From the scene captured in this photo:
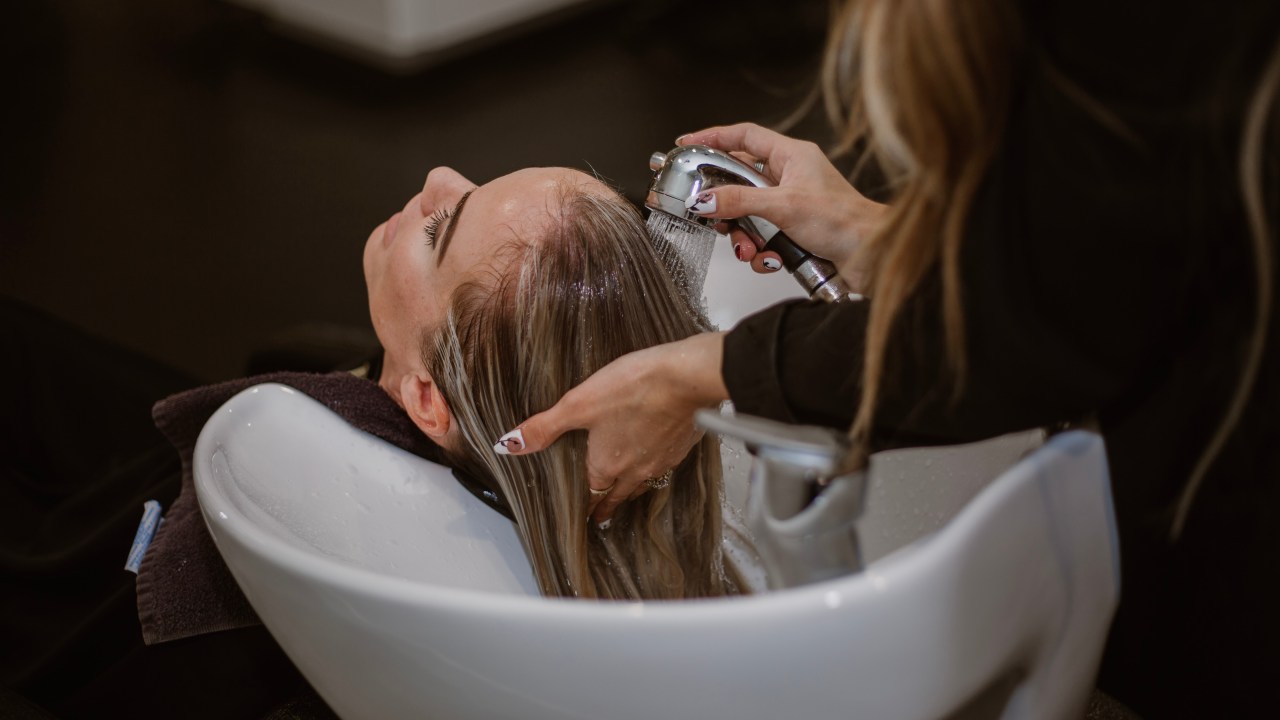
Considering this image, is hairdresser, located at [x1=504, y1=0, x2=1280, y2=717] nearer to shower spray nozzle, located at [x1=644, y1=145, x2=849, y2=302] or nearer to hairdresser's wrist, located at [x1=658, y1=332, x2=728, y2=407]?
hairdresser's wrist, located at [x1=658, y1=332, x2=728, y2=407]

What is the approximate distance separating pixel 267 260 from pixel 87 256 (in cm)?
37

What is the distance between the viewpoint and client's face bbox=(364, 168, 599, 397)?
987 mm

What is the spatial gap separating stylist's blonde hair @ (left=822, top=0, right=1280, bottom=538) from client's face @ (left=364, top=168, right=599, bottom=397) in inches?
15.9

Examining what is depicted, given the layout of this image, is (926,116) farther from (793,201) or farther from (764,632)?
(793,201)

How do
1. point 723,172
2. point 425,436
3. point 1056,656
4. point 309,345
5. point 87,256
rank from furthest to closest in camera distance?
point 87,256, point 309,345, point 425,436, point 723,172, point 1056,656

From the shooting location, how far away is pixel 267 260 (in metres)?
2.35

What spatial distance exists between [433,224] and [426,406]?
0.19 m

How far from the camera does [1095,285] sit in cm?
58

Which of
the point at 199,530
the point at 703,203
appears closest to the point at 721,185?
the point at 703,203

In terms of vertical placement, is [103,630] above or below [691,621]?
below

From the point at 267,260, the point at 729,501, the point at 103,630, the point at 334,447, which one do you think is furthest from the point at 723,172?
the point at 267,260

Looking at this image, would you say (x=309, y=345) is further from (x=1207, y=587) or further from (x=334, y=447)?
(x=1207, y=587)

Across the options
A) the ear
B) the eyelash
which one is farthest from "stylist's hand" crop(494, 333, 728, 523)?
the eyelash

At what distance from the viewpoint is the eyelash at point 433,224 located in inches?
41.1
